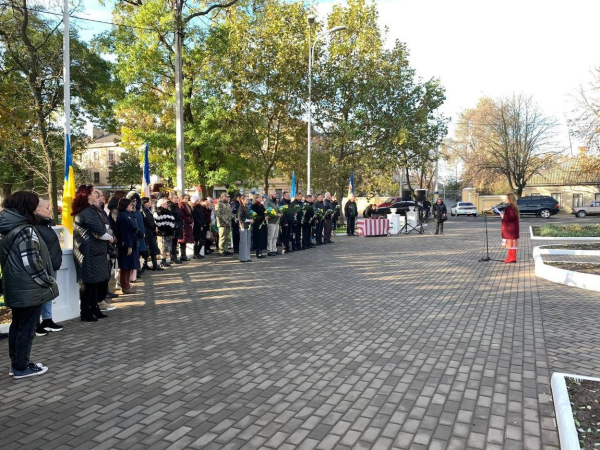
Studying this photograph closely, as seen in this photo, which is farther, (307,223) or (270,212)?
(307,223)

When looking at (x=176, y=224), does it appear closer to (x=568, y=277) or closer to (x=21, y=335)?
(x=21, y=335)

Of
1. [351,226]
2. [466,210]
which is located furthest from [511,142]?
[351,226]

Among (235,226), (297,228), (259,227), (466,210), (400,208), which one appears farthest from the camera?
(466,210)

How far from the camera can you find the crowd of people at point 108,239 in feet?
16.1

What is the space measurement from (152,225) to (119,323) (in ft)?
13.8

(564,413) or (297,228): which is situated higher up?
(297,228)

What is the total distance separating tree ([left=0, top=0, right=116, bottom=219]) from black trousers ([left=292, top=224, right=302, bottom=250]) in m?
14.0

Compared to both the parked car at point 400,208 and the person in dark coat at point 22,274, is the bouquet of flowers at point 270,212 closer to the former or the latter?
the person in dark coat at point 22,274

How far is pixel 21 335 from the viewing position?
16.3ft

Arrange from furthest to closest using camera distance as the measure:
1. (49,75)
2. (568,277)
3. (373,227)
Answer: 1. (49,75)
2. (373,227)
3. (568,277)

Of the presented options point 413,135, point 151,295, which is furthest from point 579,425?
point 413,135

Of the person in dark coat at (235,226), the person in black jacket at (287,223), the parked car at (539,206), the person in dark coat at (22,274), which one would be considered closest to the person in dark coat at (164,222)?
the person in dark coat at (235,226)

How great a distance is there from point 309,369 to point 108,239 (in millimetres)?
3809

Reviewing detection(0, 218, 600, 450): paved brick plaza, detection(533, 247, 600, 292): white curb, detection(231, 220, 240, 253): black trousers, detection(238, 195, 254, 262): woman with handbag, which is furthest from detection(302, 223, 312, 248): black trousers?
detection(533, 247, 600, 292): white curb
